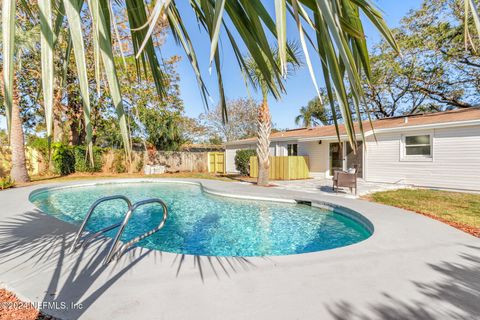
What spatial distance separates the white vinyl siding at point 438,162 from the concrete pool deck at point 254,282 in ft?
25.8

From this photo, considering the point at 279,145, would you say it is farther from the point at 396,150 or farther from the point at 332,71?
the point at 332,71

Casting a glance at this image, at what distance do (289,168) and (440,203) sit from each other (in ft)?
27.4

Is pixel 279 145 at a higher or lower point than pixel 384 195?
higher

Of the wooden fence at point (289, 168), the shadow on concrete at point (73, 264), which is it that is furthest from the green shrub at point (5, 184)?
the wooden fence at point (289, 168)

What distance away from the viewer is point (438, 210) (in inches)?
286

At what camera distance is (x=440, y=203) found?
826 cm

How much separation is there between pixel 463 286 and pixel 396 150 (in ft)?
36.8

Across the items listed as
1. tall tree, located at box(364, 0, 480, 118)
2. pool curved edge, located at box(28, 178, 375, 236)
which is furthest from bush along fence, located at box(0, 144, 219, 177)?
tall tree, located at box(364, 0, 480, 118)

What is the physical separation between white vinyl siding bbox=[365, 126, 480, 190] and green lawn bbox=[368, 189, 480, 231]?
3.46 ft

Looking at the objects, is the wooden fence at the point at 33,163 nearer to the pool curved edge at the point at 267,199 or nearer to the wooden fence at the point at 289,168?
the pool curved edge at the point at 267,199

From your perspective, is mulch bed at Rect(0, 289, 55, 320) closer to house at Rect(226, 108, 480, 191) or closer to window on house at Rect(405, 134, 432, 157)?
house at Rect(226, 108, 480, 191)

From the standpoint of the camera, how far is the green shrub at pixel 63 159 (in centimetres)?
1720

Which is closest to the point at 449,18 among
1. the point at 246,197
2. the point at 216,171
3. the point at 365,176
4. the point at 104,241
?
the point at 365,176

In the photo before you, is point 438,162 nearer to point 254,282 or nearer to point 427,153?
point 427,153
